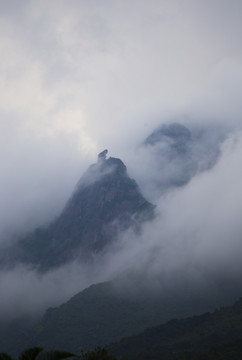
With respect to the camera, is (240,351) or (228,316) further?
(228,316)

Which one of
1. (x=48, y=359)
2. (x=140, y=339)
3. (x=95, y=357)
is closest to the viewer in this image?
(x=48, y=359)

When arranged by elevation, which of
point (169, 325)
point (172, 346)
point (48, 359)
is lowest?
point (48, 359)

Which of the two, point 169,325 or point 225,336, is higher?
point 169,325

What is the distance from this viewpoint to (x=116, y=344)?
18188cm

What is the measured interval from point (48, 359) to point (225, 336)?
436ft

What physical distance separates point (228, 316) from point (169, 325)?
26527mm

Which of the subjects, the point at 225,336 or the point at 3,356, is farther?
the point at 225,336

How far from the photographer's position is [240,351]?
126 meters

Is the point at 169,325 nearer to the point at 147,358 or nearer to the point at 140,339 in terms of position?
the point at 140,339

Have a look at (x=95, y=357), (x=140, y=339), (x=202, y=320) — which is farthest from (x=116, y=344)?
(x=95, y=357)

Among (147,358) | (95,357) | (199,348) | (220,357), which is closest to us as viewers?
(95,357)

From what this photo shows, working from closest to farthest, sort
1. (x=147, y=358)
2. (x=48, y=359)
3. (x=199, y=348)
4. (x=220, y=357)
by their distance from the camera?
(x=48, y=359) < (x=220, y=357) < (x=147, y=358) < (x=199, y=348)

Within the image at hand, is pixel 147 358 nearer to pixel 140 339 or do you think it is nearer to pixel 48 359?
pixel 140 339

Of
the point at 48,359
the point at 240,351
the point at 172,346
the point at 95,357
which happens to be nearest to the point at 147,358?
the point at 172,346
